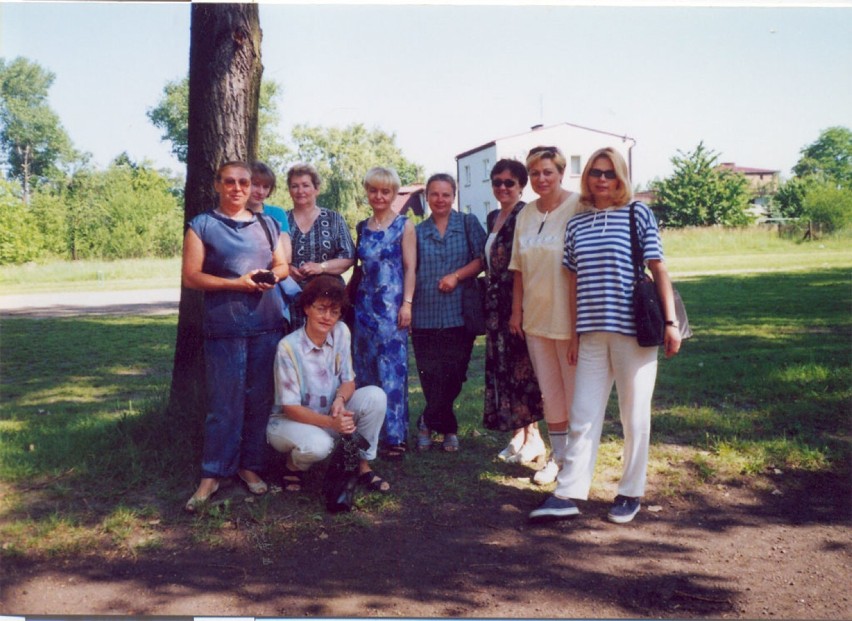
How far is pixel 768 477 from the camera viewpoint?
4.71 metres

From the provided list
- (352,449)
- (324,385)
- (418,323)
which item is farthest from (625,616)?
(418,323)

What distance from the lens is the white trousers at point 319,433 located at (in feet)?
14.0

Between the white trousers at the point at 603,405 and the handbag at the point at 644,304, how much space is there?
0.45 feet

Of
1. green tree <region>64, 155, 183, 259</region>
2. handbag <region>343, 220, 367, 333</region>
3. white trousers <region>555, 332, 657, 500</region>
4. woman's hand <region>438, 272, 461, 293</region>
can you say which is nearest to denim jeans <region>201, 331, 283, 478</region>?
handbag <region>343, 220, 367, 333</region>

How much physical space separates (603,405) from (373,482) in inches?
57.6

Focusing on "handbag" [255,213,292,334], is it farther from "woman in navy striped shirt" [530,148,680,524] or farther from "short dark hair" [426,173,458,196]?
"woman in navy striped shirt" [530,148,680,524]

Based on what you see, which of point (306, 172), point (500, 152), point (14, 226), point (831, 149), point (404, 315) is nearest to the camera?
point (306, 172)

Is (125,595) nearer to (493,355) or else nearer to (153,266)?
(493,355)

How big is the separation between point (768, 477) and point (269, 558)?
3126 mm

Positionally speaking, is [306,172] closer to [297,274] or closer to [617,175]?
[297,274]

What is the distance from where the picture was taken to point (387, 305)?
16.5ft

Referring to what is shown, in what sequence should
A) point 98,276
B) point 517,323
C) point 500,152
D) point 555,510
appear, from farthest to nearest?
point 500,152
point 98,276
point 517,323
point 555,510

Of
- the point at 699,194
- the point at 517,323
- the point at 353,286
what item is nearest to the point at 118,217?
the point at 353,286

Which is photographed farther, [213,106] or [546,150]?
Answer: [213,106]
